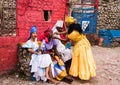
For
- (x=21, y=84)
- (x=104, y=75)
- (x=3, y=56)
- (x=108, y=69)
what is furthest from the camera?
(x=108, y=69)

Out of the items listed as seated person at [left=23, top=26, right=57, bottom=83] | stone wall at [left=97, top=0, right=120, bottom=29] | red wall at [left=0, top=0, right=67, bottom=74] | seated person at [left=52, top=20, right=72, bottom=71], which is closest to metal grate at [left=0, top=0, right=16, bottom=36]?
red wall at [left=0, top=0, right=67, bottom=74]

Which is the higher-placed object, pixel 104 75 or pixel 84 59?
pixel 84 59

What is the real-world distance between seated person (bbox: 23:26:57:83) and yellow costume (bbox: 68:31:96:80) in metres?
0.61

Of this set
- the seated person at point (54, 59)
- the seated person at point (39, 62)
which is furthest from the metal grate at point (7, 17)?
the seated person at point (54, 59)

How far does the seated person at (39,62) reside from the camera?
614 cm

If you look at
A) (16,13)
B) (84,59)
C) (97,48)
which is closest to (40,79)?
(84,59)

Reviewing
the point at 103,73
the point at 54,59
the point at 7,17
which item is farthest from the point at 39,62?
the point at 103,73

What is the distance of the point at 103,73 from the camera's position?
7.19 metres

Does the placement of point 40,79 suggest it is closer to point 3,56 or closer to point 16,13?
point 3,56

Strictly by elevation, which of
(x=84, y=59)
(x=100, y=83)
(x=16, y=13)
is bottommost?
(x=100, y=83)

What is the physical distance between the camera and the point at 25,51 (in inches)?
250

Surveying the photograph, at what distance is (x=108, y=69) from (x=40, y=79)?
2.23m

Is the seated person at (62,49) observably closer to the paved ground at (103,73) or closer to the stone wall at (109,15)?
the paved ground at (103,73)

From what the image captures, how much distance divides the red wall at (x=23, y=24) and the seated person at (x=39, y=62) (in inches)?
20.0
